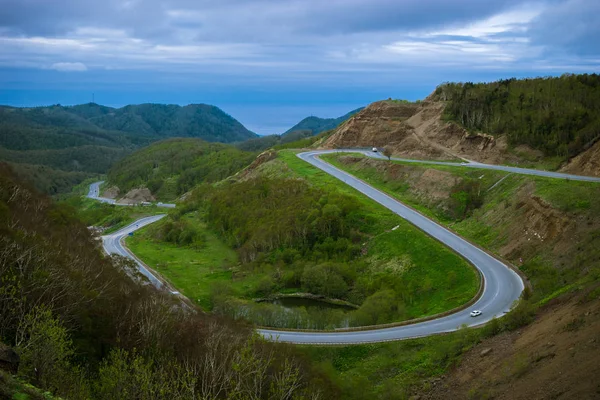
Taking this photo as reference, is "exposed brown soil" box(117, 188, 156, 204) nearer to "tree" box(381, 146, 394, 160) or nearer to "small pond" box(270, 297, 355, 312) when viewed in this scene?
"tree" box(381, 146, 394, 160)

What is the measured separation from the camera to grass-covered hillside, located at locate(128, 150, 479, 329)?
38969mm

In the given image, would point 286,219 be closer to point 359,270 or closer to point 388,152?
point 359,270

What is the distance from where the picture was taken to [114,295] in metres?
28.3

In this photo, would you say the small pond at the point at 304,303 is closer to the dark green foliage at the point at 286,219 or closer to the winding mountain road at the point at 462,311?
the dark green foliage at the point at 286,219

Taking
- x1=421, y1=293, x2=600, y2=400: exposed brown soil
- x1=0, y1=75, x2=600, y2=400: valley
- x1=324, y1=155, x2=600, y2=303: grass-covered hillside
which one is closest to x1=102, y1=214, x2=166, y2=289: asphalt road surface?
x1=0, y1=75, x2=600, y2=400: valley

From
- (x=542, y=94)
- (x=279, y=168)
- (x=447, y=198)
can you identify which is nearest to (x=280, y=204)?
(x=279, y=168)

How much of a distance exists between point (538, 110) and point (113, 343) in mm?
51035

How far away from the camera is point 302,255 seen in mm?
56156

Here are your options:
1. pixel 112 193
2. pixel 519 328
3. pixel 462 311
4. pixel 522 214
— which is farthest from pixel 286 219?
pixel 112 193

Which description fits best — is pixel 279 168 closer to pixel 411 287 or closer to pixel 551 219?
A: pixel 411 287

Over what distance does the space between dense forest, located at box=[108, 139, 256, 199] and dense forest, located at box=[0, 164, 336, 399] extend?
294 ft

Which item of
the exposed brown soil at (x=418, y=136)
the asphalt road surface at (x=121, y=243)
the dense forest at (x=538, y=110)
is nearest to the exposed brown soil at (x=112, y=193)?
the asphalt road surface at (x=121, y=243)

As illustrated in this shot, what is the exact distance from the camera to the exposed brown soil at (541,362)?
1877 centimetres

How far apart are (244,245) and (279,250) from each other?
5.94 meters
